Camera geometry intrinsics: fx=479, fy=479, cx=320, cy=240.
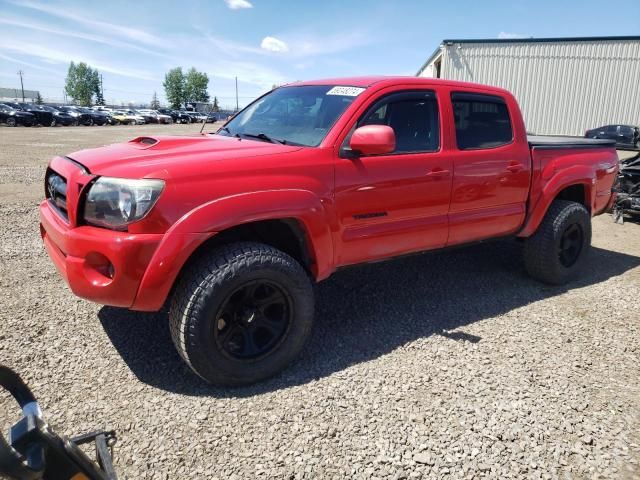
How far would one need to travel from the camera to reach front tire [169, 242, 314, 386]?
8.43 feet

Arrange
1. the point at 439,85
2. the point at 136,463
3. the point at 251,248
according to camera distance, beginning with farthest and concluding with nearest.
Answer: the point at 439,85 → the point at 251,248 → the point at 136,463

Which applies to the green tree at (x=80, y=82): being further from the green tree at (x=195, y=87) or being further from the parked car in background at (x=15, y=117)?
the parked car in background at (x=15, y=117)

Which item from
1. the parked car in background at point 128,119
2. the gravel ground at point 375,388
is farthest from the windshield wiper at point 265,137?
the parked car in background at point 128,119

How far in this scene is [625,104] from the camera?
2181 cm

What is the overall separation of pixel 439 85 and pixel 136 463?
3195mm

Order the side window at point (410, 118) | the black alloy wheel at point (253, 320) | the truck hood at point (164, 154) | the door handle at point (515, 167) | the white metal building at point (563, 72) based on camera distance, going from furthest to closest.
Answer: the white metal building at point (563, 72) → the door handle at point (515, 167) → the side window at point (410, 118) → the black alloy wheel at point (253, 320) → the truck hood at point (164, 154)

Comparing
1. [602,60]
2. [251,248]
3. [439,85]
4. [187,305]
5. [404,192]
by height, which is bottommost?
[187,305]

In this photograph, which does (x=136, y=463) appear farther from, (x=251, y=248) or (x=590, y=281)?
(x=590, y=281)

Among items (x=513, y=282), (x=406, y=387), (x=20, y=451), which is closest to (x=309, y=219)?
(x=406, y=387)

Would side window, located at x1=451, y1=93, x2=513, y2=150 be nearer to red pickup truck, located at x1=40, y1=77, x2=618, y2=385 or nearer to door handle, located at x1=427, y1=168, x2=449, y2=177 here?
red pickup truck, located at x1=40, y1=77, x2=618, y2=385

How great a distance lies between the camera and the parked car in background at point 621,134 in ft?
64.9

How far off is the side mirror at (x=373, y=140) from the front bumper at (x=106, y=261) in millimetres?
1295

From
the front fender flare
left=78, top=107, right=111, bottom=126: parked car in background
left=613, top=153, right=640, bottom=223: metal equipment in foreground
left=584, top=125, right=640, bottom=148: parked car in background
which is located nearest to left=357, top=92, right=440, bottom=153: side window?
the front fender flare

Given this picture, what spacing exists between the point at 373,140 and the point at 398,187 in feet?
1.66
